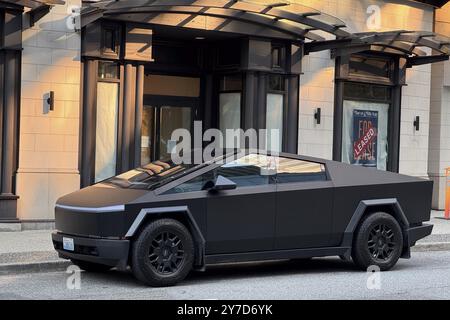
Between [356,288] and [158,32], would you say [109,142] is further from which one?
[356,288]

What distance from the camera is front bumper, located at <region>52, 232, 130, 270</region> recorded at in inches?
314

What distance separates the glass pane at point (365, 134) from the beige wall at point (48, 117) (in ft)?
21.9

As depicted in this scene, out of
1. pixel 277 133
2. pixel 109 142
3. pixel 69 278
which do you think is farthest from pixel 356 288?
pixel 277 133

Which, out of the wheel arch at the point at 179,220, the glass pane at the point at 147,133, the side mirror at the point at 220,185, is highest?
the glass pane at the point at 147,133

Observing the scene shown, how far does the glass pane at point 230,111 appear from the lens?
1584 centimetres

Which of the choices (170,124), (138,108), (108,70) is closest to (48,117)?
(108,70)

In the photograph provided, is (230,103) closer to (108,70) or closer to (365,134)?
(108,70)

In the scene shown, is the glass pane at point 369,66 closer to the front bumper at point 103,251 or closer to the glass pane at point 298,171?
the glass pane at point 298,171

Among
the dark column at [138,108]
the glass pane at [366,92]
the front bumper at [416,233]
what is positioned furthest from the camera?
the glass pane at [366,92]

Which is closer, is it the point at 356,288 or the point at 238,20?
the point at 356,288

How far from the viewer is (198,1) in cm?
1342

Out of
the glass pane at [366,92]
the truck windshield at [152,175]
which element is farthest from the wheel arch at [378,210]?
the glass pane at [366,92]

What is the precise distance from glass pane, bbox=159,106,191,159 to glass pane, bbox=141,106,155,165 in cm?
21
